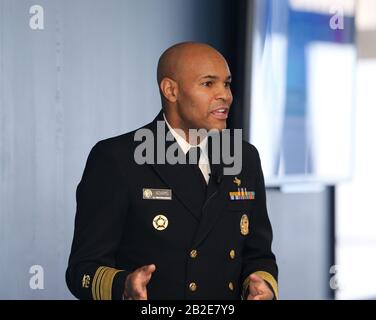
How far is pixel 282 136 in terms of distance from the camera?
3.68 m

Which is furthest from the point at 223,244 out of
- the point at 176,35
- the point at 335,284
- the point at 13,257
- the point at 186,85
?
the point at 335,284

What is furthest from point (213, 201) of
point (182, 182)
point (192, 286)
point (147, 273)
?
point (147, 273)

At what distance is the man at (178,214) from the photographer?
185cm

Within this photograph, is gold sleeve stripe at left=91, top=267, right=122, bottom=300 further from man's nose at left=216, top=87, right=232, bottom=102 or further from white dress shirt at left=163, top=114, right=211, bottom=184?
man's nose at left=216, top=87, right=232, bottom=102

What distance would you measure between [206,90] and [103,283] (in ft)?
1.76

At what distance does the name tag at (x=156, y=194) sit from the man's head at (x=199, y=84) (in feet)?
0.59

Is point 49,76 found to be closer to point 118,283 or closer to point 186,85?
point 186,85

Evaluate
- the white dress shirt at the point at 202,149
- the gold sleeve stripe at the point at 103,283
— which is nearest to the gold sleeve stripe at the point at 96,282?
the gold sleeve stripe at the point at 103,283

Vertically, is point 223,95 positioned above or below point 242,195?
above

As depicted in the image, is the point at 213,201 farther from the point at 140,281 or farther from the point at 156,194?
the point at 140,281

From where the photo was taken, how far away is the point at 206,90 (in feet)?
6.31

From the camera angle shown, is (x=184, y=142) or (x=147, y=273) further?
(x=184, y=142)

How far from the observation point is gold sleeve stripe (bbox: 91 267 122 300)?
1774 millimetres
